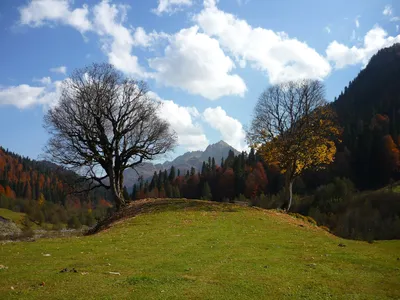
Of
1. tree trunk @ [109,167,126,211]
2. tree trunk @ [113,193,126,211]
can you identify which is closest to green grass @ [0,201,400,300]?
tree trunk @ [109,167,126,211]

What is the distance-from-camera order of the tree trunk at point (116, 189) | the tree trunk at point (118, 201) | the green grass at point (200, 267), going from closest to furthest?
the green grass at point (200, 267) < the tree trunk at point (116, 189) < the tree trunk at point (118, 201)

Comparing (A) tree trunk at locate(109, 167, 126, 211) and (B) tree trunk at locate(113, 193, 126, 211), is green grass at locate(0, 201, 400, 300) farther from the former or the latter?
(B) tree trunk at locate(113, 193, 126, 211)

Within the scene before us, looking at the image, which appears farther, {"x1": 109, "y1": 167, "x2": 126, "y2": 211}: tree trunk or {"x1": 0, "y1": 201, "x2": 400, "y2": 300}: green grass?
{"x1": 109, "y1": 167, "x2": 126, "y2": 211}: tree trunk

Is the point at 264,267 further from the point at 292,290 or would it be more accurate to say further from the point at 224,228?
the point at 224,228

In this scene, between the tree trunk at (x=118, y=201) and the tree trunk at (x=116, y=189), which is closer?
the tree trunk at (x=116, y=189)

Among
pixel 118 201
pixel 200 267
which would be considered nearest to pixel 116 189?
pixel 118 201

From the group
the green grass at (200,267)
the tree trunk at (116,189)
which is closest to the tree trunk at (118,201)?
the tree trunk at (116,189)

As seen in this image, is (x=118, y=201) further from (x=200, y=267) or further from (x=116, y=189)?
(x=200, y=267)

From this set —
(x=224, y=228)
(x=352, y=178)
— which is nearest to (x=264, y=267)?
(x=224, y=228)

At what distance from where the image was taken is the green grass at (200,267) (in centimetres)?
1073

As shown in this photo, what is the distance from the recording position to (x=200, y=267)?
46.4 ft

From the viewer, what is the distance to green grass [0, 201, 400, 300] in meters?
10.7

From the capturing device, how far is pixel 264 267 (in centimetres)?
1426

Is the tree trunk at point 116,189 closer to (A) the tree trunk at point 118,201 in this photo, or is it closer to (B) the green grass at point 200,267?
(A) the tree trunk at point 118,201
